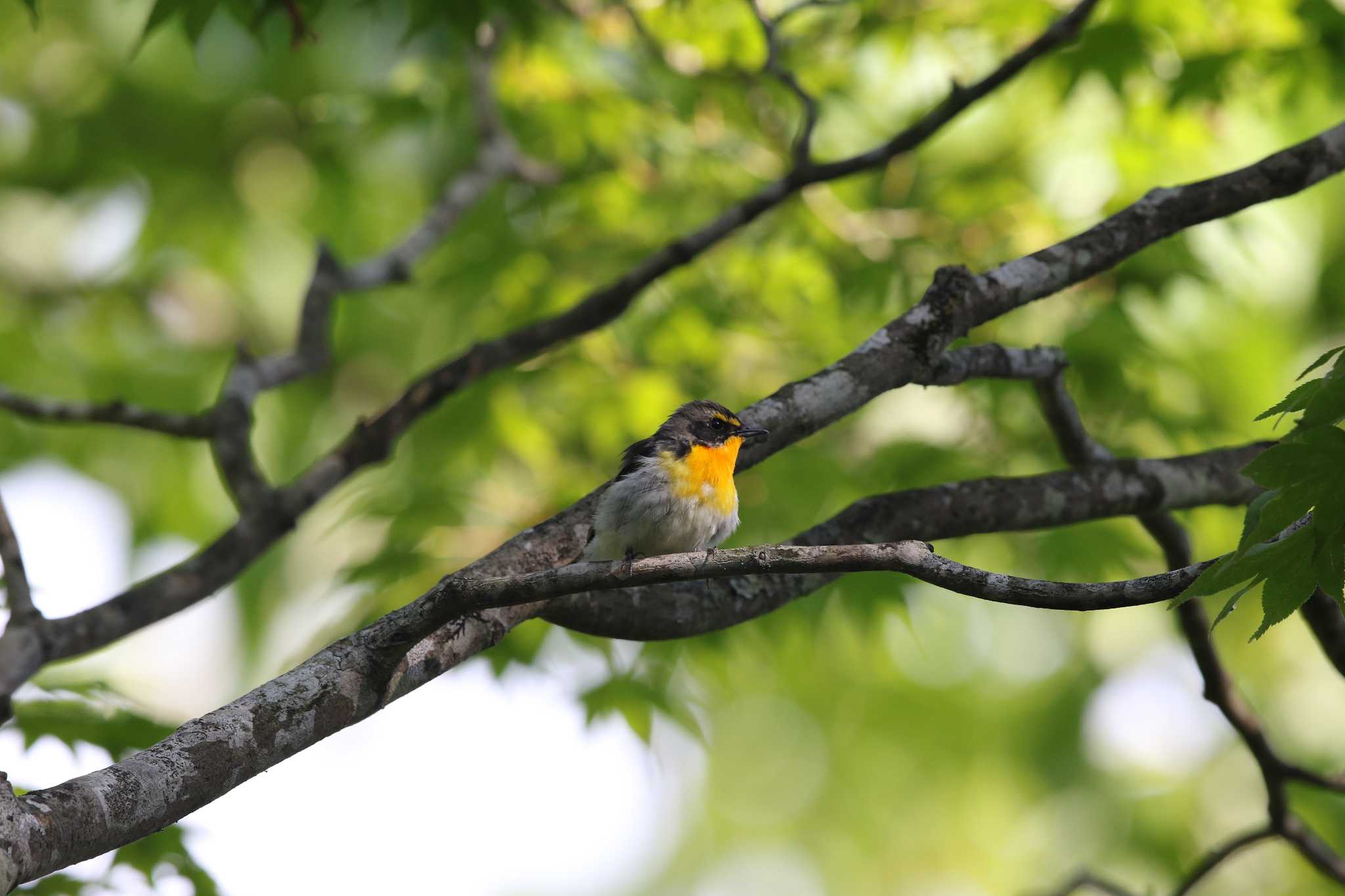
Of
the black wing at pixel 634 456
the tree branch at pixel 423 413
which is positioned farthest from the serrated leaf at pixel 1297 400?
the black wing at pixel 634 456

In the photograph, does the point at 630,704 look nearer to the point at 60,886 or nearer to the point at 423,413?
the point at 423,413

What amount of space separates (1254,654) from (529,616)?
1031 centimetres

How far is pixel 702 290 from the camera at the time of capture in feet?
23.7

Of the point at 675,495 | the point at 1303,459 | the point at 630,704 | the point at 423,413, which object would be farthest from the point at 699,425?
the point at 1303,459

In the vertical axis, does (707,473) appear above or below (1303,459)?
above

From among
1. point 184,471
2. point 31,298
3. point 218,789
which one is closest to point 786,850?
point 184,471

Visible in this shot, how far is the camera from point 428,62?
8.00 m

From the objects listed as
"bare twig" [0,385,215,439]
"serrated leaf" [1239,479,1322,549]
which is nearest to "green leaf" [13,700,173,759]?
"bare twig" [0,385,215,439]

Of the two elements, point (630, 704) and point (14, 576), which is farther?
point (630, 704)

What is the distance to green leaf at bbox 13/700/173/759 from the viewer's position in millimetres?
4230

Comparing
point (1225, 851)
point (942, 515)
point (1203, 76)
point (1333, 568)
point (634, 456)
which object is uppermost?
point (1203, 76)

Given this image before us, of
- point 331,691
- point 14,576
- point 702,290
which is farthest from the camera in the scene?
point 702,290

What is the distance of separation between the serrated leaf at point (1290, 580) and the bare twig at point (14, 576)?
4014 mm

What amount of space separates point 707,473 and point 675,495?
8.7 inches
